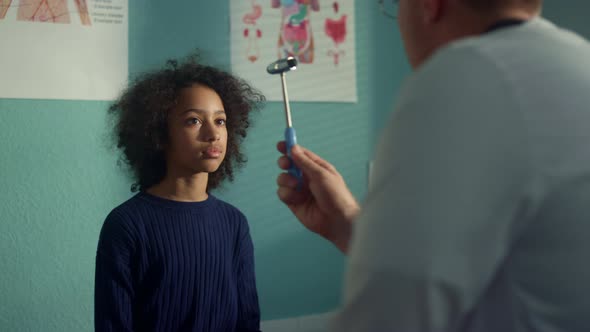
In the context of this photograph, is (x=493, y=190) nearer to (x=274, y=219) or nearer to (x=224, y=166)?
(x=224, y=166)

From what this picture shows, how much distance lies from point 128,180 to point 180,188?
0.64m

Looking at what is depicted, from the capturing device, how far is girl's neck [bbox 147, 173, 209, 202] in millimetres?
1388

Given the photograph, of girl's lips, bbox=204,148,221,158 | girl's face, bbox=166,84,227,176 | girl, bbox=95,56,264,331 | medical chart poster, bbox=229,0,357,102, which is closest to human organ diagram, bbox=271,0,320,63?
medical chart poster, bbox=229,0,357,102

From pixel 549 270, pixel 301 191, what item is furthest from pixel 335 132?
pixel 549 270

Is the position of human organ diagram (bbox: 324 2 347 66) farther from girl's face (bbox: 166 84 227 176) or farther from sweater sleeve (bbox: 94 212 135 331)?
sweater sleeve (bbox: 94 212 135 331)

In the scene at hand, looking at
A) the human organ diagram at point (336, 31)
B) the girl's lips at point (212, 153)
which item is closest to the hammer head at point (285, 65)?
the girl's lips at point (212, 153)

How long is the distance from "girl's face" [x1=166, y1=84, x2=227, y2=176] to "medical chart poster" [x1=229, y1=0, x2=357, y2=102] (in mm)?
737

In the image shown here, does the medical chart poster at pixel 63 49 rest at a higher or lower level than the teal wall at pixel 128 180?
higher

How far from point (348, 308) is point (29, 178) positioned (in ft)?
5.57

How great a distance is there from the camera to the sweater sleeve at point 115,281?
1.22 meters

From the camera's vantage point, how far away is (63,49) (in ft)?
6.20

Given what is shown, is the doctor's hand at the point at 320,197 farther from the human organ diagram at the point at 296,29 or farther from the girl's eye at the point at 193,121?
the human organ diagram at the point at 296,29

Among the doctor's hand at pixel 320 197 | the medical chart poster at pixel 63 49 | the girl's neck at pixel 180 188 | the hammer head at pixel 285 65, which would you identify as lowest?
the girl's neck at pixel 180 188

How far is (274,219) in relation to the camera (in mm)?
2271
